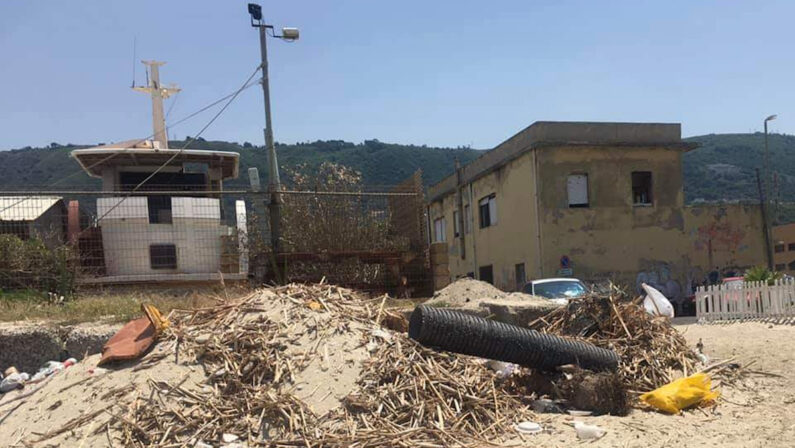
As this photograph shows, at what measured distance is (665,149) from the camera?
2220 cm

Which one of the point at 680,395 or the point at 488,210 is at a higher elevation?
the point at 488,210

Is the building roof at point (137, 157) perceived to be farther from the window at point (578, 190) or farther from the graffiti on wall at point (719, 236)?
the graffiti on wall at point (719, 236)

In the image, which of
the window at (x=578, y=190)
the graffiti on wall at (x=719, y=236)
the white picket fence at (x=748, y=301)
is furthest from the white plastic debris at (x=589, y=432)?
the graffiti on wall at (x=719, y=236)

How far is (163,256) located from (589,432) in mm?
6091

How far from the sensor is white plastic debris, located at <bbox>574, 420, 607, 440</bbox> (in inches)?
185

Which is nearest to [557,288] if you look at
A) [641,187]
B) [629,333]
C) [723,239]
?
[629,333]

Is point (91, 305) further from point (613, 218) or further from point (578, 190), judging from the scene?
point (613, 218)

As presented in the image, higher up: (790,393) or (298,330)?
(298,330)

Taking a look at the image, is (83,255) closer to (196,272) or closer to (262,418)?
(196,272)

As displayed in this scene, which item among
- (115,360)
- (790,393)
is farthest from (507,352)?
(115,360)

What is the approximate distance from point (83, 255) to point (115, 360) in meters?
3.36

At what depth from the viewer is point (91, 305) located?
6840mm

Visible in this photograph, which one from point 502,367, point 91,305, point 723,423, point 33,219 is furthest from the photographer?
point 33,219

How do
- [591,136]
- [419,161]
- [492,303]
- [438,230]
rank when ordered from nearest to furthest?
[492,303]
[591,136]
[438,230]
[419,161]
